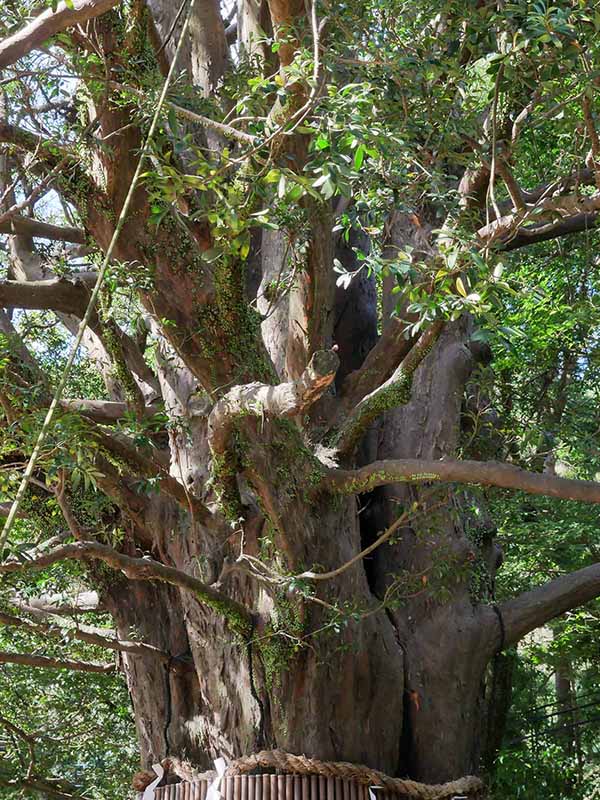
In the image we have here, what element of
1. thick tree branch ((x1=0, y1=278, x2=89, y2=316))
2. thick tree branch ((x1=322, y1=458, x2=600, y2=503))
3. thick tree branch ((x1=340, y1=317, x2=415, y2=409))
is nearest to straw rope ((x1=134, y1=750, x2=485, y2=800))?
thick tree branch ((x1=322, y1=458, x2=600, y2=503))

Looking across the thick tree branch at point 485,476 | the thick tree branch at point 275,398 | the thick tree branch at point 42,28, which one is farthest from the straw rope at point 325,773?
the thick tree branch at point 42,28

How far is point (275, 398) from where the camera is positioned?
10.8ft

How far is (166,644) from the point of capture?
206 inches

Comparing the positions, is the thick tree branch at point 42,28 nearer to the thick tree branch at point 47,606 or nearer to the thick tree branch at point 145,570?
the thick tree branch at point 145,570

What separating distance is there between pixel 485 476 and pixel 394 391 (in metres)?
0.64

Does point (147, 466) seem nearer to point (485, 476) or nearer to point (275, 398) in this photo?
point (275, 398)

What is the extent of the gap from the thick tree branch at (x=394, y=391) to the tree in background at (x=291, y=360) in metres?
0.02

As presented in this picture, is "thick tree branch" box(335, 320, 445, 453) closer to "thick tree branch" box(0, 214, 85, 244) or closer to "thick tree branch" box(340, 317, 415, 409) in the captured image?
"thick tree branch" box(340, 317, 415, 409)

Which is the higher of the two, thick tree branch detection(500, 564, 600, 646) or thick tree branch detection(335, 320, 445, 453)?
thick tree branch detection(335, 320, 445, 453)

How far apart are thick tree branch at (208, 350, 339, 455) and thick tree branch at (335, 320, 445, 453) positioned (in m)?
0.66

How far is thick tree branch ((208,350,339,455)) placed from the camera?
2.92 meters

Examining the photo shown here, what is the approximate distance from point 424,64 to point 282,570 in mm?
2372

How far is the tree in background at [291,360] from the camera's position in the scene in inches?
135

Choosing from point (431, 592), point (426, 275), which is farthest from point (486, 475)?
point (431, 592)
